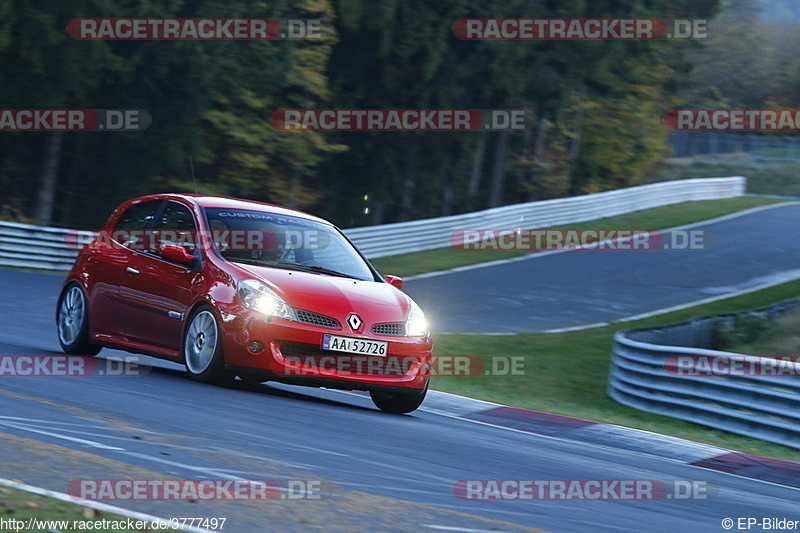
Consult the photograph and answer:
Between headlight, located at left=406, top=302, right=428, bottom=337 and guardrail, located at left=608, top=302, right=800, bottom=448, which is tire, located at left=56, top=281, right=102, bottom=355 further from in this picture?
guardrail, located at left=608, top=302, right=800, bottom=448

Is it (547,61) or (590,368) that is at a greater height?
(547,61)

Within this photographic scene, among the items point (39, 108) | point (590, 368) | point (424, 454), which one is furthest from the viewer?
point (39, 108)

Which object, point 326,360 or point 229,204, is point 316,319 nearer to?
point 326,360

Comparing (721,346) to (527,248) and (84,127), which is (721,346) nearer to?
(527,248)

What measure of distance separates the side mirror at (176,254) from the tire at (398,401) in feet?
6.09

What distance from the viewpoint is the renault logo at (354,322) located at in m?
9.16

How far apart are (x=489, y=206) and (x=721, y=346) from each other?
32.6m

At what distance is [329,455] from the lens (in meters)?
6.93

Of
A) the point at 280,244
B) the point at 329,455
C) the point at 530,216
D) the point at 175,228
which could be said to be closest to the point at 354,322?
the point at 280,244

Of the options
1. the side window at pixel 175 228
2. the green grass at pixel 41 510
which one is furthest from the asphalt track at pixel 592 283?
the green grass at pixel 41 510

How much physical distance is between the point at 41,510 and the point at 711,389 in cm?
900

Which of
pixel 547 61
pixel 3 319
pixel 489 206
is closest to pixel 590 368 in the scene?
pixel 3 319

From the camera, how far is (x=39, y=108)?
29281 mm

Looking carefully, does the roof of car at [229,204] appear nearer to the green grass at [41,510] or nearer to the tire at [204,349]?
the tire at [204,349]
